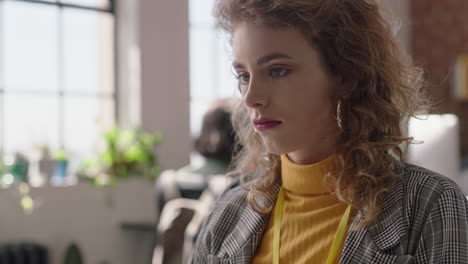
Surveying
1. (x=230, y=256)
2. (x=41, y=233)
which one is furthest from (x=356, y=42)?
(x=41, y=233)

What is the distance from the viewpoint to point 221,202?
1.31 meters

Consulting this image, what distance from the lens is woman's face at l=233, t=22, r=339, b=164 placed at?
1068 millimetres

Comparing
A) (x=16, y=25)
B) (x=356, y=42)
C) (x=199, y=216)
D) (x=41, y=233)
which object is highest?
(x=16, y=25)

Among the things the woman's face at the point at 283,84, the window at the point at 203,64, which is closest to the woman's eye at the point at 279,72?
the woman's face at the point at 283,84

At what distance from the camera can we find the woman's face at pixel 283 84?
107 centimetres

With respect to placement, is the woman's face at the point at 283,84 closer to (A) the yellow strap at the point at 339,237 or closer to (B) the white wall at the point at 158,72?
(A) the yellow strap at the point at 339,237

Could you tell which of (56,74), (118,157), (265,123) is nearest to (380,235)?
(265,123)

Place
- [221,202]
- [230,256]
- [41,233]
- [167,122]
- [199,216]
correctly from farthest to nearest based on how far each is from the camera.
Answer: [167,122], [41,233], [199,216], [221,202], [230,256]

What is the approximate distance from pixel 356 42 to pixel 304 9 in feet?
0.37

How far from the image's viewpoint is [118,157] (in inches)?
186

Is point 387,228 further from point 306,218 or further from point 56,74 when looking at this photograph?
point 56,74

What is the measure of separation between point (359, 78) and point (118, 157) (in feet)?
12.3

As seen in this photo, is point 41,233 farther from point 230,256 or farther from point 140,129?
point 230,256

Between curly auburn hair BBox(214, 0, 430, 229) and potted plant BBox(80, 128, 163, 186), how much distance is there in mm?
Result: 3603
